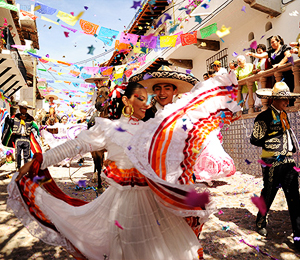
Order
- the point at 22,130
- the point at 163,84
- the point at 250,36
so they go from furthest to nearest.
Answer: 1. the point at 250,36
2. the point at 22,130
3. the point at 163,84

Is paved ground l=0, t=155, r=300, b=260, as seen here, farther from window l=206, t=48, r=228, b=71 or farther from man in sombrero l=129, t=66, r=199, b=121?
window l=206, t=48, r=228, b=71

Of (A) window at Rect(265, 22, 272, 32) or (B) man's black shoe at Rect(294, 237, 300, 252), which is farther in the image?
(A) window at Rect(265, 22, 272, 32)

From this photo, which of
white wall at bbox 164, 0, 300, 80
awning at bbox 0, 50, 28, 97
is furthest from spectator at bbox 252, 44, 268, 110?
awning at bbox 0, 50, 28, 97

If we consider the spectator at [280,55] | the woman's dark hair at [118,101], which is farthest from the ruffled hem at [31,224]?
the spectator at [280,55]

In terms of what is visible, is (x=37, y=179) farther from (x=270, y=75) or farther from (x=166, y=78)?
(x=270, y=75)

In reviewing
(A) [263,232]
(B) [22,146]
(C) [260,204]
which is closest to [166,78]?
(C) [260,204]

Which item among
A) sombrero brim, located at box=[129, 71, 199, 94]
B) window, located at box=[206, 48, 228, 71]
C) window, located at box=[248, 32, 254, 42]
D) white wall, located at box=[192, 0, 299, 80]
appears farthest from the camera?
window, located at box=[206, 48, 228, 71]

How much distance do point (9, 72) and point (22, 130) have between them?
13166mm

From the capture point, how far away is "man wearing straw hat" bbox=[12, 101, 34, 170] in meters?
8.49

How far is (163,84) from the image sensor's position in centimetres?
360

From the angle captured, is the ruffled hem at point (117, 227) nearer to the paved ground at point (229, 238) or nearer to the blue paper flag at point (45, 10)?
the paved ground at point (229, 238)

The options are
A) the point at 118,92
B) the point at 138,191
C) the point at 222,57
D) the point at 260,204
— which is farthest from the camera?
the point at 222,57

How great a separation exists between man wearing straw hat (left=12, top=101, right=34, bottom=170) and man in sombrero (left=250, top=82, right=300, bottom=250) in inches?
289

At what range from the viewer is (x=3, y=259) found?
10.5 ft
